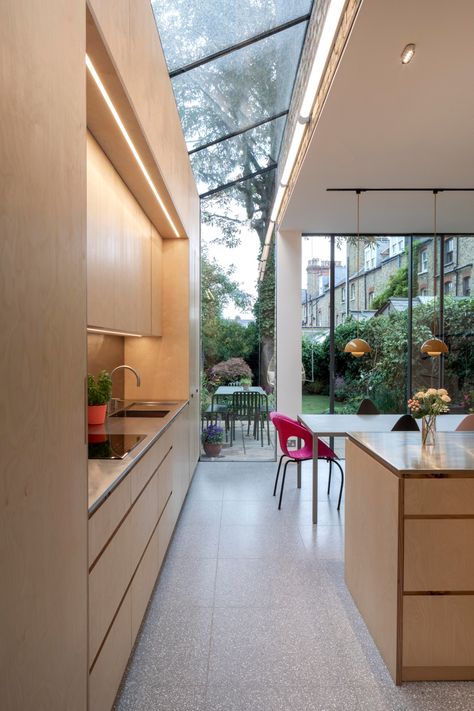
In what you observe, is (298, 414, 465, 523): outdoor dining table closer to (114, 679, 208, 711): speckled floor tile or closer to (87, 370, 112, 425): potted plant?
(87, 370, 112, 425): potted plant

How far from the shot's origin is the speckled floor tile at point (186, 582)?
8.74 ft

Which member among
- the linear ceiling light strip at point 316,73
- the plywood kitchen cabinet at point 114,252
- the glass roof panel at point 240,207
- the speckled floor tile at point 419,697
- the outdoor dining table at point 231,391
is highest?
the glass roof panel at point 240,207

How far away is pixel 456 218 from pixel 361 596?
472 centimetres

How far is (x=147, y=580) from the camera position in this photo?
2.41 m

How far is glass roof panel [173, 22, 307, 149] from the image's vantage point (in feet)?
13.2

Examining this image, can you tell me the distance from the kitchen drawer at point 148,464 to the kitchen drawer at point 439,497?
1209mm

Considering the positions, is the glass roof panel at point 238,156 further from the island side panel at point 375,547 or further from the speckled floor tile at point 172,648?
the speckled floor tile at point 172,648

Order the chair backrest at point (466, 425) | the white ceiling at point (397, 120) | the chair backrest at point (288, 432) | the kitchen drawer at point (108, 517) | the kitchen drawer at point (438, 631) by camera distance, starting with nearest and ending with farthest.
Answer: the kitchen drawer at point (108, 517)
the kitchen drawer at point (438, 631)
the white ceiling at point (397, 120)
the chair backrest at point (466, 425)
the chair backrest at point (288, 432)

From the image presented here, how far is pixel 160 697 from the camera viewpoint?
1.89 meters

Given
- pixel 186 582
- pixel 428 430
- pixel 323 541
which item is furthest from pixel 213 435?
pixel 428 430

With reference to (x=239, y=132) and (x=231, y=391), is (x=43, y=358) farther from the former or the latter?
(x=231, y=391)

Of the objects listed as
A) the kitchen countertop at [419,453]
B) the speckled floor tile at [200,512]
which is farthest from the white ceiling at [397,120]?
the speckled floor tile at [200,512]

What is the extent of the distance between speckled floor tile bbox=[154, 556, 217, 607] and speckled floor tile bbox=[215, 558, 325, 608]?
58mm

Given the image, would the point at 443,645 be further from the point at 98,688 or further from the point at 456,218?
the point at 456,218
